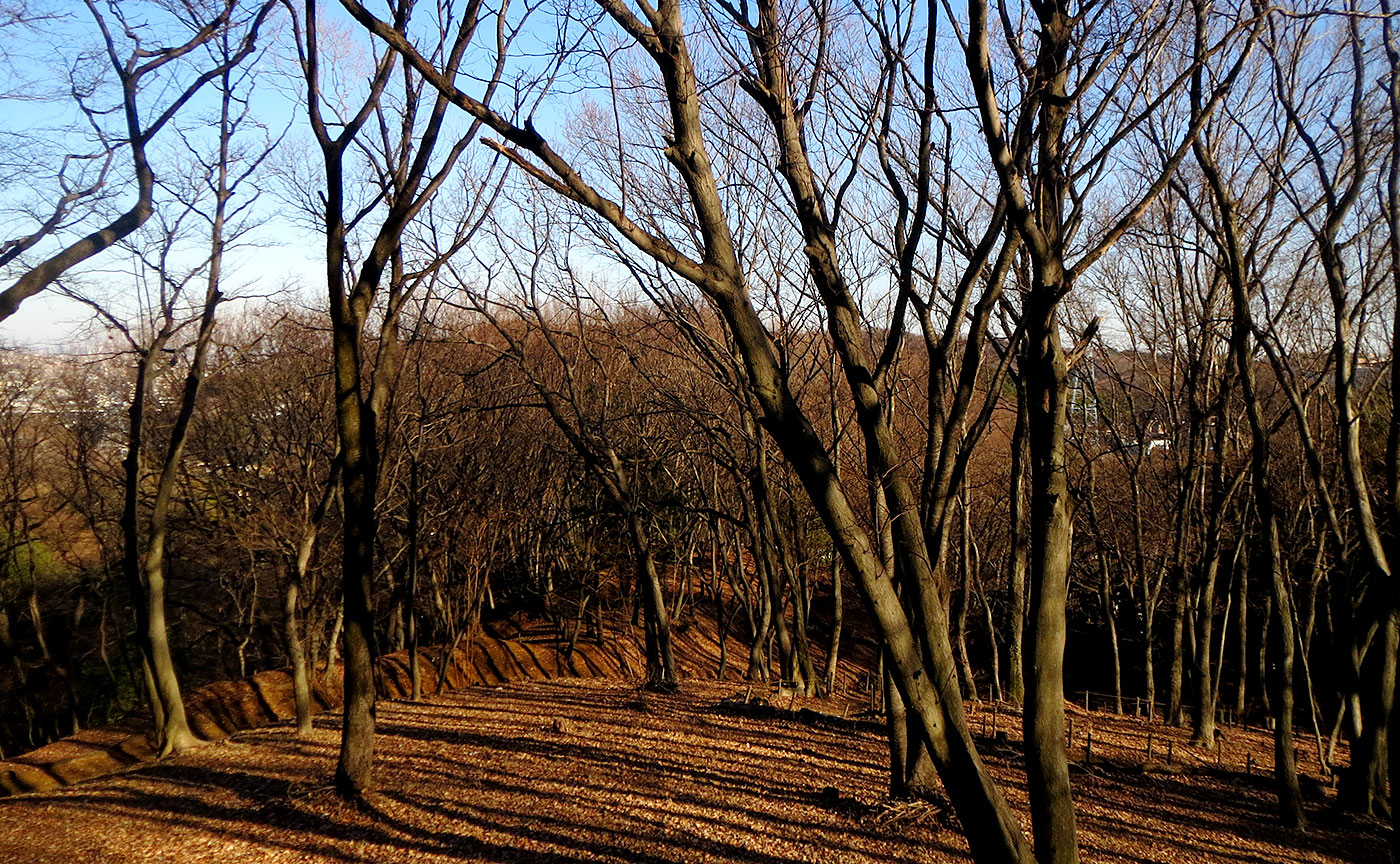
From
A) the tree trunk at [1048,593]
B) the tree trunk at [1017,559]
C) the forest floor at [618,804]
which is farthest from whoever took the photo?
the tree trunk at [1017,559]

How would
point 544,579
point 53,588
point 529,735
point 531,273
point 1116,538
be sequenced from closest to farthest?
1. point 529,735
2. point 531,273
3. point 1116,538
4. point 544,579
5. point 53,588

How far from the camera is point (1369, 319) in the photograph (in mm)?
7836

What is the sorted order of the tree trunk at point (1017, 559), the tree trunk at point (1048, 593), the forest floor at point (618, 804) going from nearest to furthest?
1. the tree trunk at point (1048, 593)
2. the forest floor at point (618, 804)
3. the tree trunk at point (1017, 559)

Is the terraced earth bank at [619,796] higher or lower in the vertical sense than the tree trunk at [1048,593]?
lower

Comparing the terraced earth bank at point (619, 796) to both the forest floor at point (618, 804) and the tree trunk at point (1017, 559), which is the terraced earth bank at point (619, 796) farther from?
the tree trunk at point (1017, 559)

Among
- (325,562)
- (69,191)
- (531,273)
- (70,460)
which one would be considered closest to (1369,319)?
(531,273)

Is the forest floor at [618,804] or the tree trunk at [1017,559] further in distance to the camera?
the tree trunk at [1017,559]

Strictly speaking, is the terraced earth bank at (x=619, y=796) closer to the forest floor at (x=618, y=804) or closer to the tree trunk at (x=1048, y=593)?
the forest floor at (x=618, y=804)

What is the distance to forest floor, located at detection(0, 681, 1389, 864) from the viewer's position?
18.9 ft

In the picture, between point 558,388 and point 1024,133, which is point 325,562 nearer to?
point 558,388

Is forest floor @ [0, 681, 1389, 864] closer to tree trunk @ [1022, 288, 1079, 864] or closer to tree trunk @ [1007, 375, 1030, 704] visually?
tree trunk @ [1022, 288, 1079, 864]

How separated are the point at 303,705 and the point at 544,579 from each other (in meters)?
10.6

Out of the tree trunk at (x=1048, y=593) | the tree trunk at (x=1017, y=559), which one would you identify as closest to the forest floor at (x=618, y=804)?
the tree trunk at (x=1048, y=593)

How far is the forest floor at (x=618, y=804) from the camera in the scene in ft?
18.9
